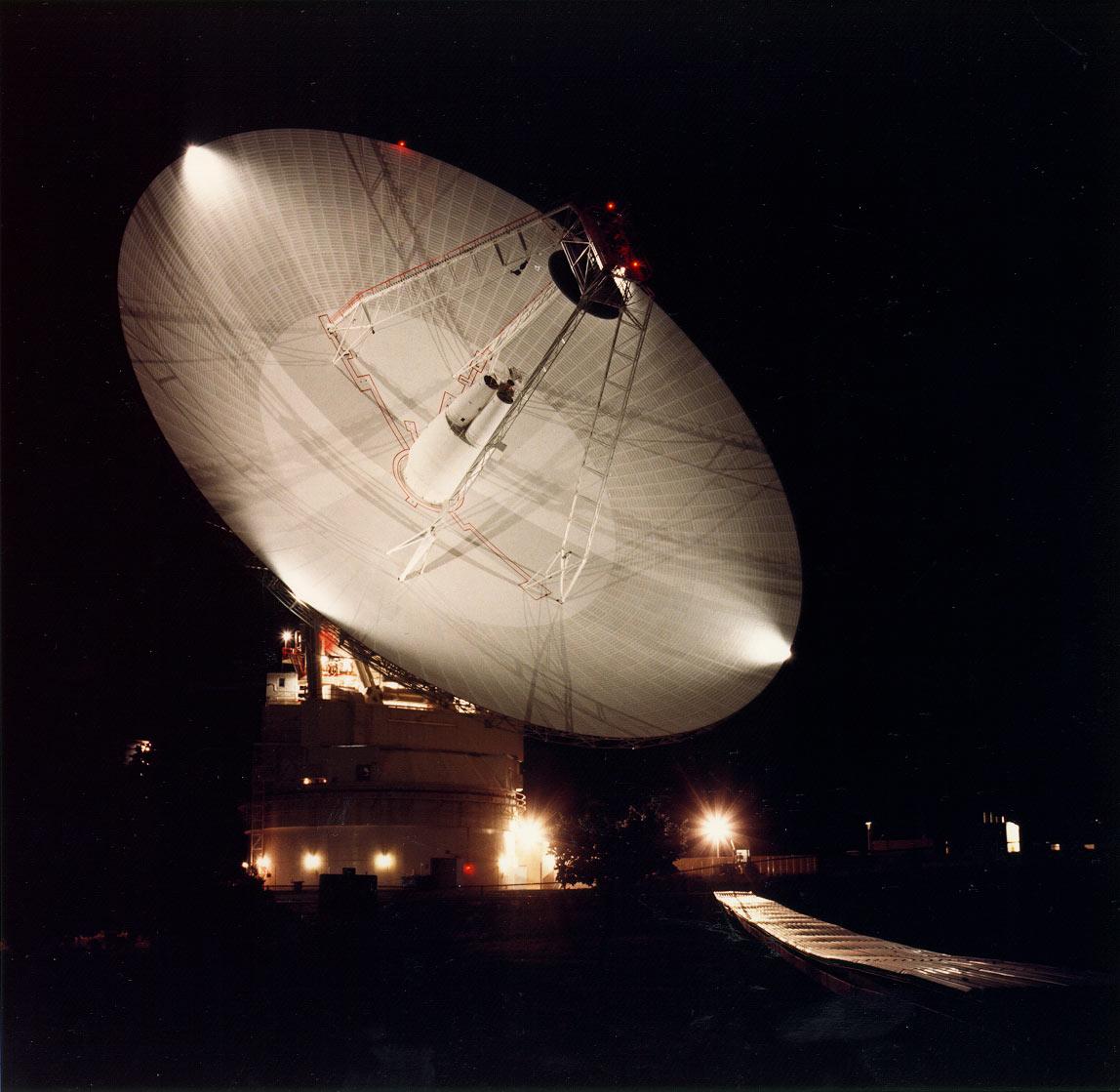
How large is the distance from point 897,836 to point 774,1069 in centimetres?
5332

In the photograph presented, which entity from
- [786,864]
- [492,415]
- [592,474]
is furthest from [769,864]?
[492,415]

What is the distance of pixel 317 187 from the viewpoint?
17250mm

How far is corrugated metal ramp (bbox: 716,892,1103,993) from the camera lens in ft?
34.1

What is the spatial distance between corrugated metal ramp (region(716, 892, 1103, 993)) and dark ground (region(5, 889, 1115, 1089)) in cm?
36

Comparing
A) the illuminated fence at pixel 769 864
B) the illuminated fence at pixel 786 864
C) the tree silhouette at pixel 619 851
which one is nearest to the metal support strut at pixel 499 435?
the tree silhouette at pixel 619 851

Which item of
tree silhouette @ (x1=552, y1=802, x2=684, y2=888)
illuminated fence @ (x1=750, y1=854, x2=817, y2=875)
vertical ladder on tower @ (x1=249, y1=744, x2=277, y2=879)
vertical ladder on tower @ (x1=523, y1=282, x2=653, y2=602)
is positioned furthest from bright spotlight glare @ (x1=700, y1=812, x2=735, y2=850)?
vertical ladder on tower @ (x1=523, y1=282, x2=653, y2=602)

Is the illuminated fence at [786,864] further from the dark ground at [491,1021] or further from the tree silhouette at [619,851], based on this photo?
the dark ground at [491,1021]

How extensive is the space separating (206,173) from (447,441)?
17.9 feet

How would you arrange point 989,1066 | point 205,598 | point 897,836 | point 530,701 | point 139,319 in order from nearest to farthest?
point 989,1066, point 139,319, point 530,701, point 205,598, point 897,836

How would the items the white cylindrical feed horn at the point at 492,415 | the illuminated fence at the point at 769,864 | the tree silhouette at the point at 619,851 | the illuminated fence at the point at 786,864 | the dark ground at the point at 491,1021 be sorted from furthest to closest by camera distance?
1. the illuminated fence at the point at 786,864
2. the illuminated fence at the point at 769,864
3. the tree silhouette at the point at 619,851
4. the white cylindrical feed horn at the point at 492,415
5. the dark ground at the point at 491,1021

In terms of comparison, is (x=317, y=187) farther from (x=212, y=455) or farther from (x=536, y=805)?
(x=536, y=805)

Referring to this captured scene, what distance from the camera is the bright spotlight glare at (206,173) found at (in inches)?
623

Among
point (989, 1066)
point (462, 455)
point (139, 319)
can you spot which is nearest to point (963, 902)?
point (462, 455)

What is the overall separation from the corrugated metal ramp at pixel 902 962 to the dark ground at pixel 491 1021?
36cm
